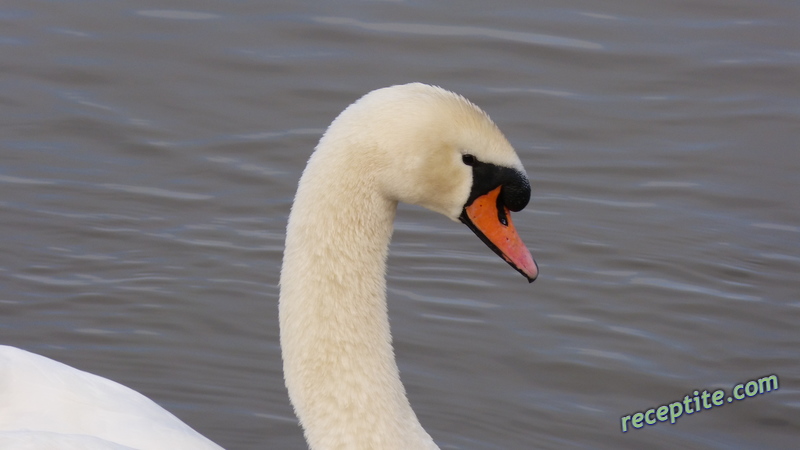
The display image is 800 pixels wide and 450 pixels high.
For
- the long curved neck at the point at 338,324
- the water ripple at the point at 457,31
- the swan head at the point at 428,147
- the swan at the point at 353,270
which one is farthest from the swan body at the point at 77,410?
the water ripple at the point at 457,31

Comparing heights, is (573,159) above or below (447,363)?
above

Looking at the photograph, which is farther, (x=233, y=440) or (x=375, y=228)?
(x=233, y=440)

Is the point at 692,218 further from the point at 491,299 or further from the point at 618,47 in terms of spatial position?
Answer: the point at 618,47

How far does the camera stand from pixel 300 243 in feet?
12.5

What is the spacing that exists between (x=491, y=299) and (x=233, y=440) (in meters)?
1.71

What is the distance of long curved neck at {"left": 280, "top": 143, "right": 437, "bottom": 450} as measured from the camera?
12.4 feet

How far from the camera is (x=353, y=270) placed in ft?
12.6

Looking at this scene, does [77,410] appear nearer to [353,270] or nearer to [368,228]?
[353,270]

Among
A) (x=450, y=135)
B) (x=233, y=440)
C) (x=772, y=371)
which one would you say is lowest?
(x=233, y=440)

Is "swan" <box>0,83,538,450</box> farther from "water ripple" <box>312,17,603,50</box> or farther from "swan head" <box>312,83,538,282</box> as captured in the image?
"water ripple" <box>312,17,603,50</box>

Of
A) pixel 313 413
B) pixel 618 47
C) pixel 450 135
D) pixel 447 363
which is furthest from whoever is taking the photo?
pixel 618 47

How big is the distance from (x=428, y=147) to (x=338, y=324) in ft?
2.09

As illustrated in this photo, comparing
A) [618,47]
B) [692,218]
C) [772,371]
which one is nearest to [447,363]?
[772,371]

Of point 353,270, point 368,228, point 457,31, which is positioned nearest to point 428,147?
point 368,228
